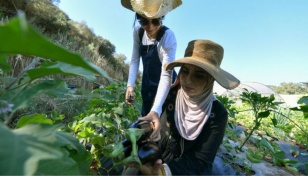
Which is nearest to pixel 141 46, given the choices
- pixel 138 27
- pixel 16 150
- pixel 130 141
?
pixel 138 27

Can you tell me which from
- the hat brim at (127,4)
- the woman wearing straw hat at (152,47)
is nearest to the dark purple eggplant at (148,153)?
the woman wearing straw hat at (152,47)

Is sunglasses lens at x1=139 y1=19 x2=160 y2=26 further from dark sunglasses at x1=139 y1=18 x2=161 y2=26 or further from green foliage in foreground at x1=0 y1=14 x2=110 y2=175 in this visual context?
green foliage in foreground at x1=0 y1=14 x2=110 y2=175

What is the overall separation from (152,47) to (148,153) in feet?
3.79

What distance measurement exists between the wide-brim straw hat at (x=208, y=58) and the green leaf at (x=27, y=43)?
1.16 metres

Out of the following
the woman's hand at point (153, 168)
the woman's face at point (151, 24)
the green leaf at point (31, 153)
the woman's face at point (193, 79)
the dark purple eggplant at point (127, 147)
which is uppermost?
the woman's face at point (151, 24)

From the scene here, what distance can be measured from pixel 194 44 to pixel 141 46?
512mm

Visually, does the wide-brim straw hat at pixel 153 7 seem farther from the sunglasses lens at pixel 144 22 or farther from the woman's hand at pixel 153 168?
the woman's hand at pixel 153 168

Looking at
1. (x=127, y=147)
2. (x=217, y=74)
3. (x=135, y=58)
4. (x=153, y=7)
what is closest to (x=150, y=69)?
(x=135, y=58)

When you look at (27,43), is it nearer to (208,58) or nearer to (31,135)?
(31,135)

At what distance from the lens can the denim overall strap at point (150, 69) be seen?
1891 mm

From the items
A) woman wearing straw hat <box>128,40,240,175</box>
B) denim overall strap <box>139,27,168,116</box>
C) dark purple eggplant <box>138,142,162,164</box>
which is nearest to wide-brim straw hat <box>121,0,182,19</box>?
denim overall strap <box>139,27,168,116</box>

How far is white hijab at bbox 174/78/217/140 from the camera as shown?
61.5 inches

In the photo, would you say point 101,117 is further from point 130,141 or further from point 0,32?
point 0,32

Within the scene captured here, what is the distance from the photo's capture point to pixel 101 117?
94 cm
